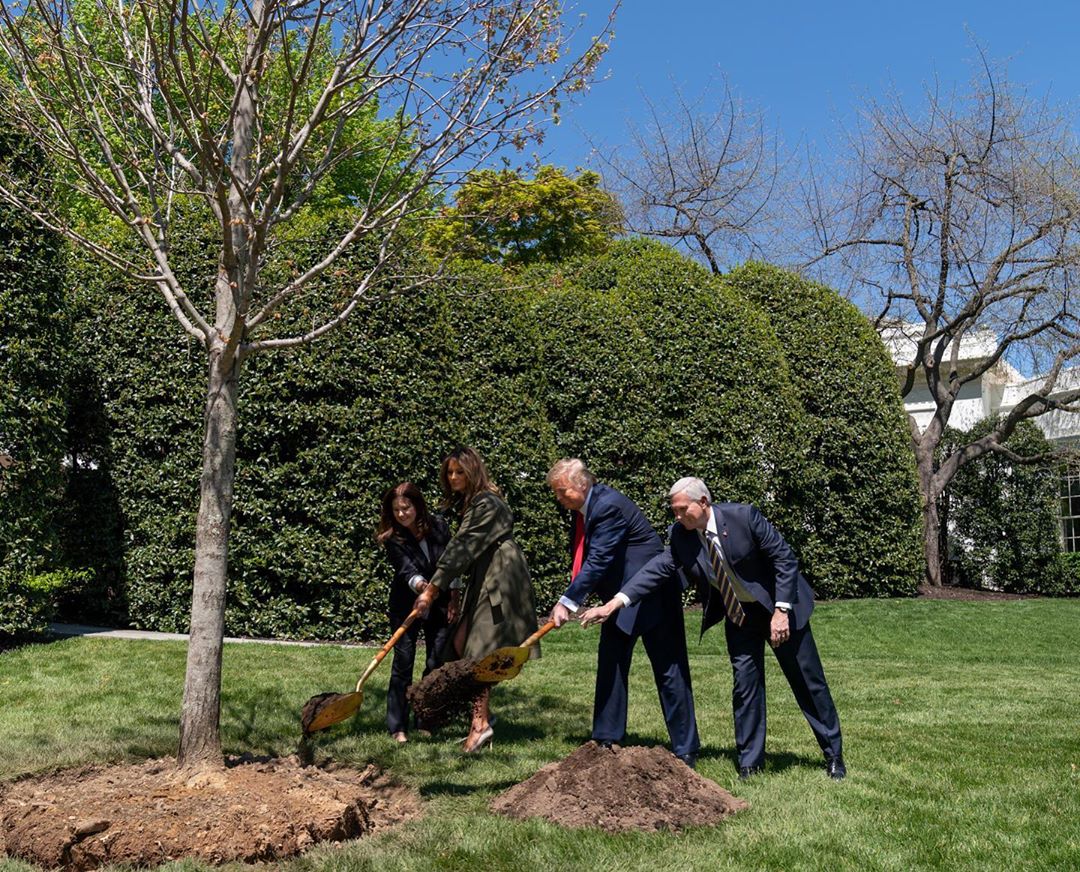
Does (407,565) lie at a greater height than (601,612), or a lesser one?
greater

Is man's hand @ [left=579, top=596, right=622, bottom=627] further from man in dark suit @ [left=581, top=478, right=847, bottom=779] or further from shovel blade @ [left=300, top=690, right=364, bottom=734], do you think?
shovel blade @ [left=300, top=690, right=364, bottom=734]

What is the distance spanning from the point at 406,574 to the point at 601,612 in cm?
160

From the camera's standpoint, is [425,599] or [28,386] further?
[28,386]

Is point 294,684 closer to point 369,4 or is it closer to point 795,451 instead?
point 369,4

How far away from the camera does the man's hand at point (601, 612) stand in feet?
17.6

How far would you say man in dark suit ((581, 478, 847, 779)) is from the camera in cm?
539

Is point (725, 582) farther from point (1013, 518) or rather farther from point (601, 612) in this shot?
point (1013, 518)

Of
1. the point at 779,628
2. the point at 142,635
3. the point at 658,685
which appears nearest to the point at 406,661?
the point at 658,685

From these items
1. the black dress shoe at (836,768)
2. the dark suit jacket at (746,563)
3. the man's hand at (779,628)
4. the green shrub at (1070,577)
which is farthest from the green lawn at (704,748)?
the green shrub at (1070,577)

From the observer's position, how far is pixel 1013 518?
20.1 metres

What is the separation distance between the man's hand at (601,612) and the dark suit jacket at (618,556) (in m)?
0.14

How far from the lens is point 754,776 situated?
17.9 ft

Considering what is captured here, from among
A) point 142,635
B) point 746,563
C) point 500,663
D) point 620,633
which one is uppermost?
point 746,563

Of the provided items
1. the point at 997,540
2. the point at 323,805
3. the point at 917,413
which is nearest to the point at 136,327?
the point at 323,805
